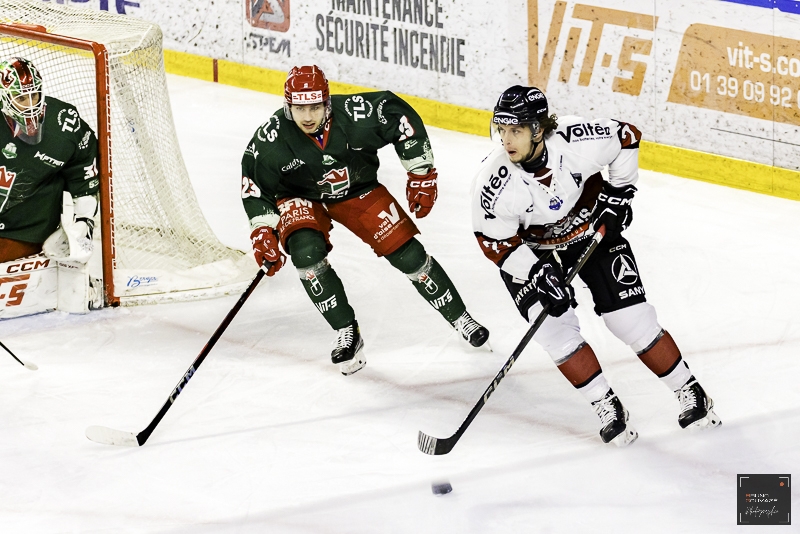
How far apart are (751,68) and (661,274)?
4.09ft

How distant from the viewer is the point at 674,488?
12.1 feet

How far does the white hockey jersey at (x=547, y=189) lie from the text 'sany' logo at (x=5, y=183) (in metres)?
1.92

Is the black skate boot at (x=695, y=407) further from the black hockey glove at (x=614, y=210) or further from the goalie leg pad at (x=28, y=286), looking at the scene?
the goalie leg pad at (x=28, y=286)

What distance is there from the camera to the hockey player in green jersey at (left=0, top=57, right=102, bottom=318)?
4.77 metres

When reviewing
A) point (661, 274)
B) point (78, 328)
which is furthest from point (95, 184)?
point (661, 274)

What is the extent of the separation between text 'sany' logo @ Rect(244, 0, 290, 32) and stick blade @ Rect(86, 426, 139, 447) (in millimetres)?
4051

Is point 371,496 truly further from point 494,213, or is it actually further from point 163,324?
point 163,324

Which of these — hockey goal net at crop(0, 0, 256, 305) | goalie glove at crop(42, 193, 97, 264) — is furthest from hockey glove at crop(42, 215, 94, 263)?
hockey goal net at crop(0, 0, 256, 305)

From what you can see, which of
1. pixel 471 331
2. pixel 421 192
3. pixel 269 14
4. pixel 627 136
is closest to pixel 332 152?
pixel 421 192

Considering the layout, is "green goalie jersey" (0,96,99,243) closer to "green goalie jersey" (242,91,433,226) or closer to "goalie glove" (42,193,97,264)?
"goalie glove" (42,193,97,264)

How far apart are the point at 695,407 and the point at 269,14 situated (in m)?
4.55

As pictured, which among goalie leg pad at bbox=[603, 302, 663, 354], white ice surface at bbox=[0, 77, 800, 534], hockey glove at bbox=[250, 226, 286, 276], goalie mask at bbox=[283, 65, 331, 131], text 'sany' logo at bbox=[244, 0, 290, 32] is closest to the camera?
white ice surface at bbox=[0, 77, 800, 534]

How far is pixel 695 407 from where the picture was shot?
12.9ft

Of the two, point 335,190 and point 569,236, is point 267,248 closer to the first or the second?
point 335,190
